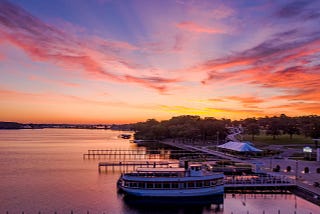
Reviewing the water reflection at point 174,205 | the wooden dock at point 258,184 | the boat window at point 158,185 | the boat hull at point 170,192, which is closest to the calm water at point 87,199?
the water reflection at point 174,205

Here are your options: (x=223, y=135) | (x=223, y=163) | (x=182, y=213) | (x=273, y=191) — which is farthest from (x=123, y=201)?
(x=223, y=135)

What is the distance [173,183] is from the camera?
202 feet

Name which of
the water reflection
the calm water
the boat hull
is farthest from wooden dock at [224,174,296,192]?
the boat hull

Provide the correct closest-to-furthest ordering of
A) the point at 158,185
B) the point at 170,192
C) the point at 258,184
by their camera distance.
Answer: the point at 170,192
the point at 158,185
the point at 258,184

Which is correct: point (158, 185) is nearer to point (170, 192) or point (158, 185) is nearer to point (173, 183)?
point (170, 192)

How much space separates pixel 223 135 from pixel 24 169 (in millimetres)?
115945

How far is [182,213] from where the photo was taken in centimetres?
5525

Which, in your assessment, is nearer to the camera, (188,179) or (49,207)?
(49,207)

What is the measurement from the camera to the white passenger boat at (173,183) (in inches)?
2411

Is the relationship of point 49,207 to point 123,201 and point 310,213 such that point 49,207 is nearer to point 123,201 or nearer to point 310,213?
point 123,201

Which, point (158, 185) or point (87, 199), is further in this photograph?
point (87, 199)

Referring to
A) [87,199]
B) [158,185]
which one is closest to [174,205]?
[158,185]

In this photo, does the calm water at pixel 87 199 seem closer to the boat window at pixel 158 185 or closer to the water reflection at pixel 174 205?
the water reflection at pixel 174 205

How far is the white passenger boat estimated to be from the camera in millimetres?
61250
